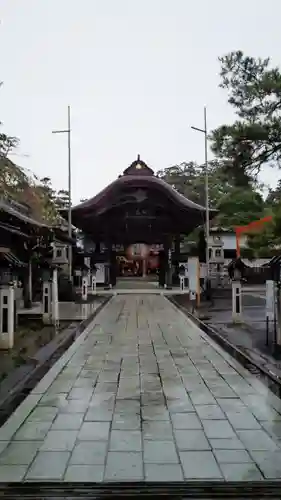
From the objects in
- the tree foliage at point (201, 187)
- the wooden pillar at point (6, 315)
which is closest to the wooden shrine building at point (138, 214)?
the tree foliage at point (201, 187)

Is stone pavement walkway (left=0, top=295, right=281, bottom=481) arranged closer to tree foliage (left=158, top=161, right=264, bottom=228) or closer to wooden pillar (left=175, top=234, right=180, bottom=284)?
tree foliage (left=158, top=161, right=264, bottom=228)

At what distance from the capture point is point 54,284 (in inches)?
659

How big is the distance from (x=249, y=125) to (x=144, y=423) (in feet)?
19.1

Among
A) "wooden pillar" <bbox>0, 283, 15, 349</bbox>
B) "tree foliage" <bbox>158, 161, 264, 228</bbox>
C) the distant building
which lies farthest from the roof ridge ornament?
"wooden pillar" <bbox>0, 283, 15, 349</bbox>

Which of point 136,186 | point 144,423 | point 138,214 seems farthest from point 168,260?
point 144,423

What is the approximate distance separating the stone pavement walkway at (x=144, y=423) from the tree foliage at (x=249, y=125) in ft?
12.5

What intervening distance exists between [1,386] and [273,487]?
189 inches

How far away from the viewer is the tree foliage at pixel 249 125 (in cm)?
967

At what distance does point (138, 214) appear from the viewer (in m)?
39.7

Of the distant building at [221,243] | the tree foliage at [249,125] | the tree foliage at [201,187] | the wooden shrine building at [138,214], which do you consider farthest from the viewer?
the wooden shrine building at [138,214]

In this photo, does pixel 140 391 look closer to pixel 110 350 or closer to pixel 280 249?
pixel 110 350

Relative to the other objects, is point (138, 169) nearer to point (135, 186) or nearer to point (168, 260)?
point (135, 186)

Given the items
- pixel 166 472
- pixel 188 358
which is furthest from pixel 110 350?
pixel 166 472

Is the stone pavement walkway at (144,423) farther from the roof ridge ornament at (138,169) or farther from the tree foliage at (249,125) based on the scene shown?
the roof ridge ornament at (138,169)
